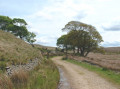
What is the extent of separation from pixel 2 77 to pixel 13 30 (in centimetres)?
5045

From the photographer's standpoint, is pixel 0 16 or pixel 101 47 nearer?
pixel 101 47

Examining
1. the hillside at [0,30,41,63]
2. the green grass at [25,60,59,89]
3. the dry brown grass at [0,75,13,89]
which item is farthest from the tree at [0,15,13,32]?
the dry brown grass at [0,75,13,89]

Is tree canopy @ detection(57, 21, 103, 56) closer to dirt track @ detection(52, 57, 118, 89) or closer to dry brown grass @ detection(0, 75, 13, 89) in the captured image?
dirt track @ detection(52, 57, 118, 89)

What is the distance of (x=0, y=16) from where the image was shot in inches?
2163

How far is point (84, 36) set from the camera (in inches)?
1812

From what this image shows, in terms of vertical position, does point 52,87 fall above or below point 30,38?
below

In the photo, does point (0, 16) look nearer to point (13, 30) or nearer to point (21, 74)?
point (13, 30)

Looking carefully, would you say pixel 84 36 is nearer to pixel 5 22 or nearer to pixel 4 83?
pixel 5 22

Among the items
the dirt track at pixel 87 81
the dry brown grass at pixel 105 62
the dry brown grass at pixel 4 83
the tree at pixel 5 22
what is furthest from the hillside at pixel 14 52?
the tree at pixel 5 22

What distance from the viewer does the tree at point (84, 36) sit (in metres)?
45.3

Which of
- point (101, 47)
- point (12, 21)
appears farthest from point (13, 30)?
point (101, 47)

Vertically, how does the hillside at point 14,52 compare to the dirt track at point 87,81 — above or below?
above

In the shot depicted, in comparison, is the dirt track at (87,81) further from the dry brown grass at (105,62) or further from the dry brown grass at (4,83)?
the dry brown grass at (105,62)

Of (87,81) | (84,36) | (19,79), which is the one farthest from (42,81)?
(84,36)
